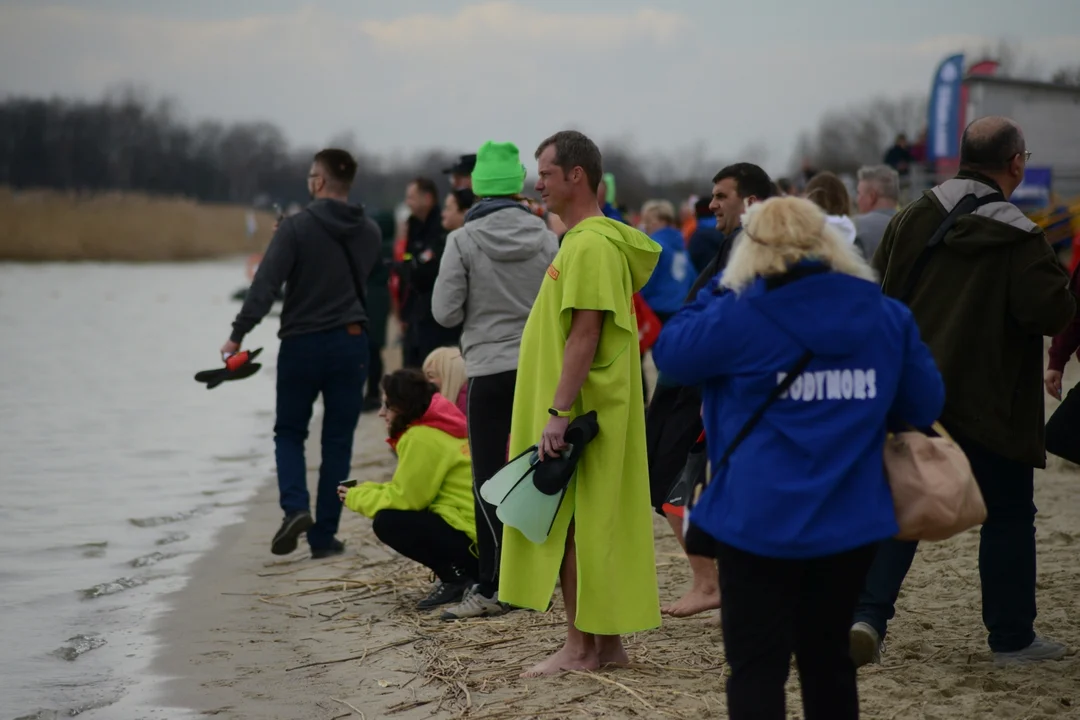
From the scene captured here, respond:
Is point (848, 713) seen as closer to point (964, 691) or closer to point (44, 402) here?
point (964, 691)

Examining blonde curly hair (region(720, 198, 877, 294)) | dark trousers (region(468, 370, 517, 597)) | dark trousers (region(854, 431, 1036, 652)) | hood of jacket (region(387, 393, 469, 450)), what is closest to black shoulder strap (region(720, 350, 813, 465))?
blonde curly hair (region(720, 198, 877, 294))

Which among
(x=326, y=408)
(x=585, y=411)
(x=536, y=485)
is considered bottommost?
(x=326, y=408)

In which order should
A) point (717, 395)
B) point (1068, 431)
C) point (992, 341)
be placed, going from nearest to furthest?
point (717, 395) → point (992, 341) → point (1068, 431)

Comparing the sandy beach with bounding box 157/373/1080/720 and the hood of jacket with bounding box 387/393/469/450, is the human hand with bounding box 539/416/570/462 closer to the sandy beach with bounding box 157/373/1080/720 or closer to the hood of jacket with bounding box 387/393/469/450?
the sandy beach with bounding box 157/373/1080/720

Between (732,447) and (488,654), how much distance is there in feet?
7.74

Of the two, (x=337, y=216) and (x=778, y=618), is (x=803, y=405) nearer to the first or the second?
(x=778, y=618)

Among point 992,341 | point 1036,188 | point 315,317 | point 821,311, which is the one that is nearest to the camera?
point 821,311

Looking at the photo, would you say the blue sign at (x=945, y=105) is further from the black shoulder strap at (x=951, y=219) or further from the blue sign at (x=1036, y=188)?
the black shoulder strap at (x=951, y=219)

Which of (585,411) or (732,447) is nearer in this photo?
(732,447)

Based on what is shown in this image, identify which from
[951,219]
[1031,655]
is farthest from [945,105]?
[1031,655]

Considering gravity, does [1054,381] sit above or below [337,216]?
below

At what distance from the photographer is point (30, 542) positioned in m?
8.38

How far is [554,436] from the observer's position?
4.68m

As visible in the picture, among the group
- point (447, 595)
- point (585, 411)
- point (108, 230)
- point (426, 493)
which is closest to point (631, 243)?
point (585, 411)
